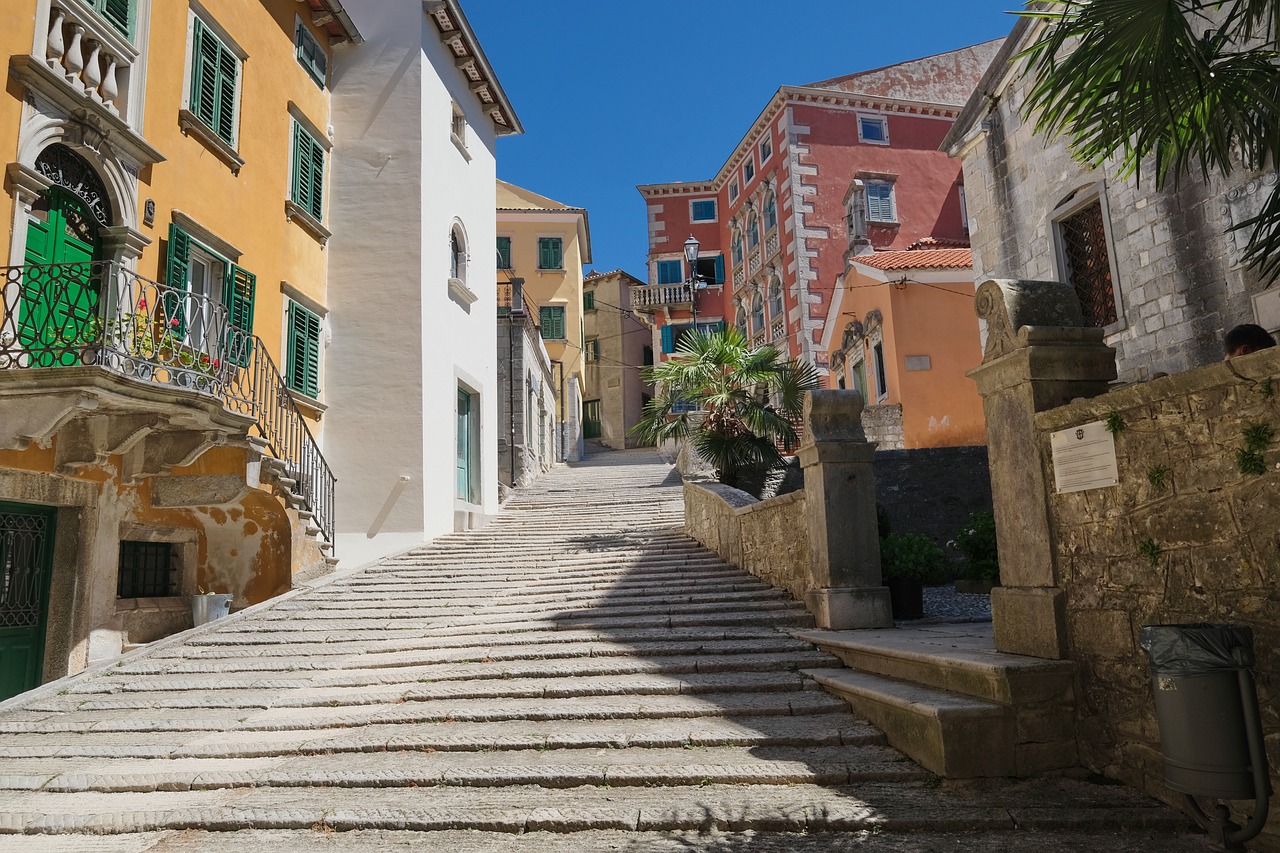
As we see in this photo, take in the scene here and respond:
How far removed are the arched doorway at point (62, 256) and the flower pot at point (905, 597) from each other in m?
7.27

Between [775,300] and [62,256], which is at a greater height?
[775,300]

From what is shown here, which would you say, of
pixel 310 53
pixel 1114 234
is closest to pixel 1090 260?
pixel 1114 234

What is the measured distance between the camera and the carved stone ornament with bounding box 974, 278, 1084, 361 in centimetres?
504

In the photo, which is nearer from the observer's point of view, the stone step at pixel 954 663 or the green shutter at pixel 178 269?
the stone step at pixel 954 663

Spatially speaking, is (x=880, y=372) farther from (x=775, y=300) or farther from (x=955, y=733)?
(x=955, y=733)

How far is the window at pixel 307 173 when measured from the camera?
13227 mm

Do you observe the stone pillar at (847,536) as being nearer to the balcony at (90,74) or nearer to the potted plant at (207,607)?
the potted plant at (207,607)

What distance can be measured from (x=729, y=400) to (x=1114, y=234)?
5.63 metres

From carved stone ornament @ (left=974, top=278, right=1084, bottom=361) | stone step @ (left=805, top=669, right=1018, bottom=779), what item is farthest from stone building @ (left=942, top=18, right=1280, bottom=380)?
stone step @ (left=805, top=669, right=1018, bottom=779)

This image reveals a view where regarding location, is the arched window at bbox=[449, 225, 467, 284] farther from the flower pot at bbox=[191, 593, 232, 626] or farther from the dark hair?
the dark hair

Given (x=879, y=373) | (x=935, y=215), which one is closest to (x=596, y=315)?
(x=935, y=215)

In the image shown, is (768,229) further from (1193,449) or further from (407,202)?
(1193,449)

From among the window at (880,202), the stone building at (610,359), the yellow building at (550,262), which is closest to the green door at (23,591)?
the yellow building at (550,262)

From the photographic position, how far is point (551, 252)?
31984mm
